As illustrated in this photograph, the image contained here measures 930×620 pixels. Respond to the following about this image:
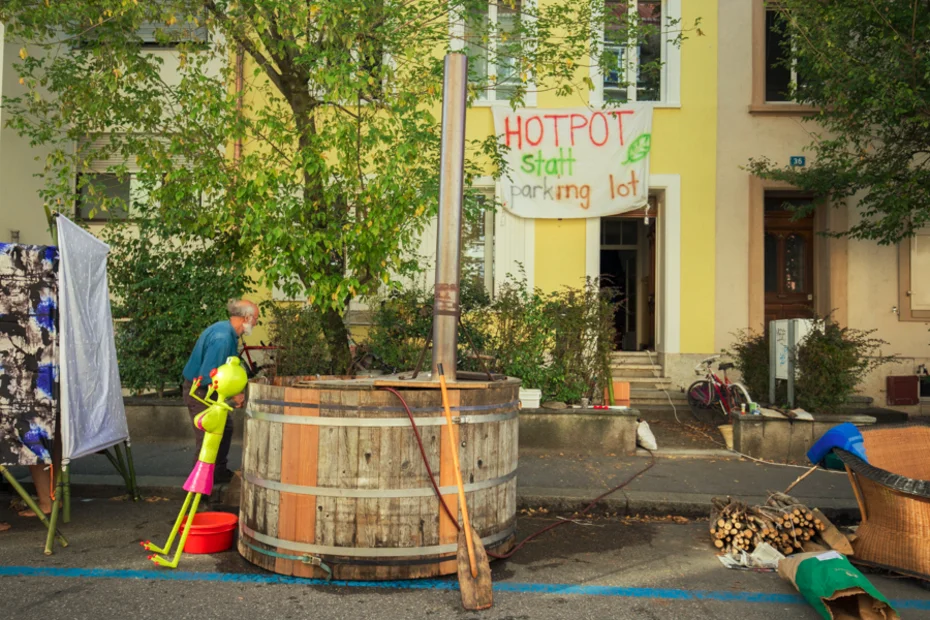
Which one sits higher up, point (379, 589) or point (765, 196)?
point (765, 196)

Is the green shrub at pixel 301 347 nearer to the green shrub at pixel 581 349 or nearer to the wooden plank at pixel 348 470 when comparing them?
the green shrub at pixel 581 349

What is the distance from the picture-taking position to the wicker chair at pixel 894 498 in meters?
4.97

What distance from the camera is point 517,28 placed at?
9.66m

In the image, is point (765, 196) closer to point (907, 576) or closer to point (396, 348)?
point (396, 348)

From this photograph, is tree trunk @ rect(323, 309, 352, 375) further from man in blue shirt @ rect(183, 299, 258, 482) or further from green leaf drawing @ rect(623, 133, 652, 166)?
green leaf drawing @ rect(623, 133, 652, 166)

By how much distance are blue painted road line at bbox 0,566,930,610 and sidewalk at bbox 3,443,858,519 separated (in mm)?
1470

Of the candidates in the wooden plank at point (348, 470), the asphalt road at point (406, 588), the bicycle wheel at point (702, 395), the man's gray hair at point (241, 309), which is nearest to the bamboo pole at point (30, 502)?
the asphalt road at point (406, 588)

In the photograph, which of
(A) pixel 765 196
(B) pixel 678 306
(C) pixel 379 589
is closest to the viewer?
(C) pixel 379 589

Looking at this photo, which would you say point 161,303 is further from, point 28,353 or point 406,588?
point 406,588

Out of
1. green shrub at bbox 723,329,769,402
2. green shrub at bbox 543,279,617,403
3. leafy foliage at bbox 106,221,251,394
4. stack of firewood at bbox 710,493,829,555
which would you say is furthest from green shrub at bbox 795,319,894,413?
leafy foliage at bbox 106,221,251,394

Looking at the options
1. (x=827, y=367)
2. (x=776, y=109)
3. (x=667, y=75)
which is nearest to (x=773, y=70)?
(x=776, y=109)

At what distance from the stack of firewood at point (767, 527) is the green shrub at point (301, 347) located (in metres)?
Answer: 5.35

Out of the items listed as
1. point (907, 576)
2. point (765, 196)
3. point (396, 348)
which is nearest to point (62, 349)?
point (396, 348)

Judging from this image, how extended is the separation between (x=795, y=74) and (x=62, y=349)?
1180 centimetres
